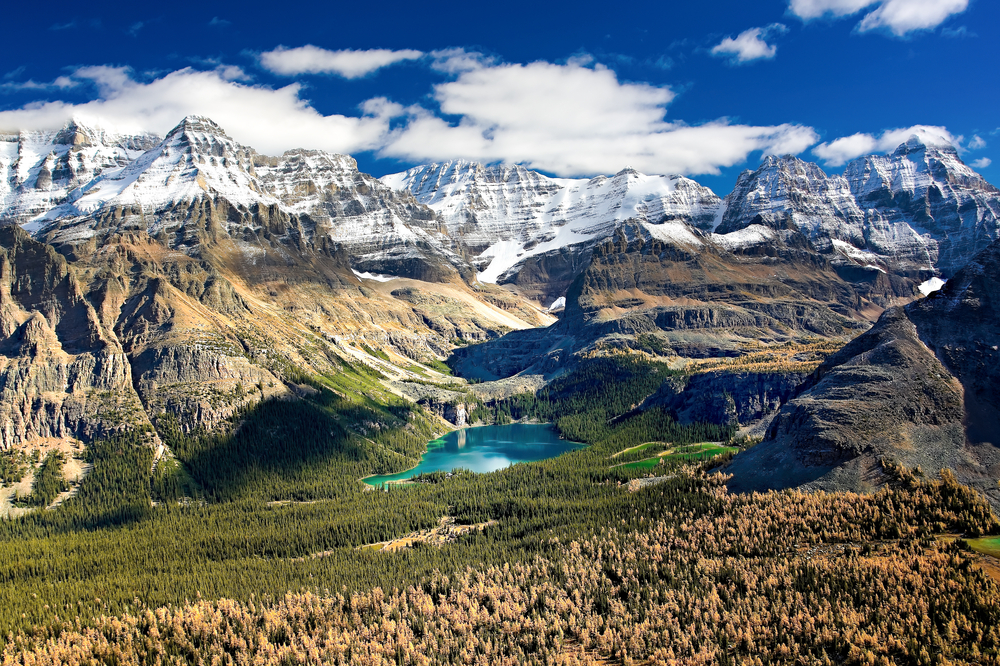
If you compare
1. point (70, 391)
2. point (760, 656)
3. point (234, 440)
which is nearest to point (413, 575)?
point (760, 656)

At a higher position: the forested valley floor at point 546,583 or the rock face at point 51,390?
the rock face at point 51,390

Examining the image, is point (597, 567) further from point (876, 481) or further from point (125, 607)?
point (125, 607)

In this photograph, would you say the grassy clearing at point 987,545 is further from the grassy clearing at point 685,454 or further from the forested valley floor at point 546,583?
the grassy clearing at point 685,454

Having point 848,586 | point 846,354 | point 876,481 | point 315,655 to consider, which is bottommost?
point 315,655

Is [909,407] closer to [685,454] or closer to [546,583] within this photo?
[546,583]

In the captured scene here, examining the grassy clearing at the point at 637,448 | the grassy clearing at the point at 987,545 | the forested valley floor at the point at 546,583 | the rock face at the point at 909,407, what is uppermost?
the rock face at the point at 909,407

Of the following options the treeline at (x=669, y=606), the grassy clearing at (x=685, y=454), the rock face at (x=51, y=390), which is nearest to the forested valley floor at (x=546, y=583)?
the treeline at (x=669, y=606)
